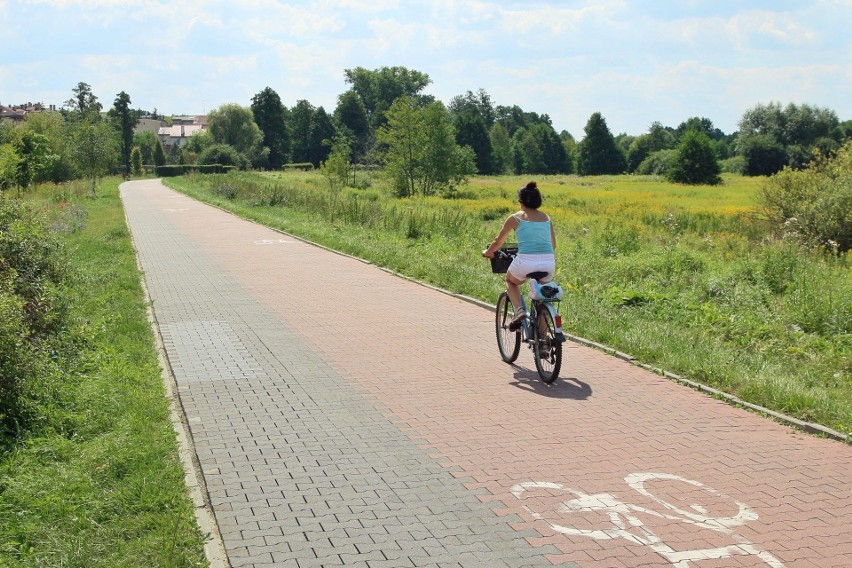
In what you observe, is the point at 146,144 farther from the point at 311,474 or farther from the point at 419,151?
the point at 311,474

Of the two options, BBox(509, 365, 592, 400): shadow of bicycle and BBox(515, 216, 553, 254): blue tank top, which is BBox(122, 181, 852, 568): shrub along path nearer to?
BBox(509, 365, 592, 400): shadow of bicycle

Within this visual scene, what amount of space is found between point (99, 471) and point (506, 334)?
4.74m

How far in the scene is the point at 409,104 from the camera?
209ft

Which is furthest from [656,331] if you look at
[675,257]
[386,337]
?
[675,257]

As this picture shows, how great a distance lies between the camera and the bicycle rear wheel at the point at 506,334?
8961 millimetres

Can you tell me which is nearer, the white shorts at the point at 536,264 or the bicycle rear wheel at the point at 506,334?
the white shorts at the point at 536,264

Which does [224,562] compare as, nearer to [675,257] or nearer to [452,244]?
[675,257]

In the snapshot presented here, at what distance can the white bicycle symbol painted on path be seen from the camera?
175 inches

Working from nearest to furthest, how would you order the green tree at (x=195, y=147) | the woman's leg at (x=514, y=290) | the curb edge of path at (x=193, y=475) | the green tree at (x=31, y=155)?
the curb edge of path at (x=193, y=475) → the woman's leg at (x=514, y=290) → the green tree at (x=31, y=155) → the green tree at (x=195, y=147)

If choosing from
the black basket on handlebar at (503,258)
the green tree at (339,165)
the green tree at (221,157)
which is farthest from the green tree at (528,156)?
the black basket on handlebar at (503,258)

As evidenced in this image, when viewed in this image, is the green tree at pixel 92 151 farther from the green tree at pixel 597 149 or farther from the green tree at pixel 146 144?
the green tree at pixel 146 144

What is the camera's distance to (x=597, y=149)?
360 feet

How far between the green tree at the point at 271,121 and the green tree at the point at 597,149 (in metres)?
40.5

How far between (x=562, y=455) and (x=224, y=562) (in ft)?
8.80
